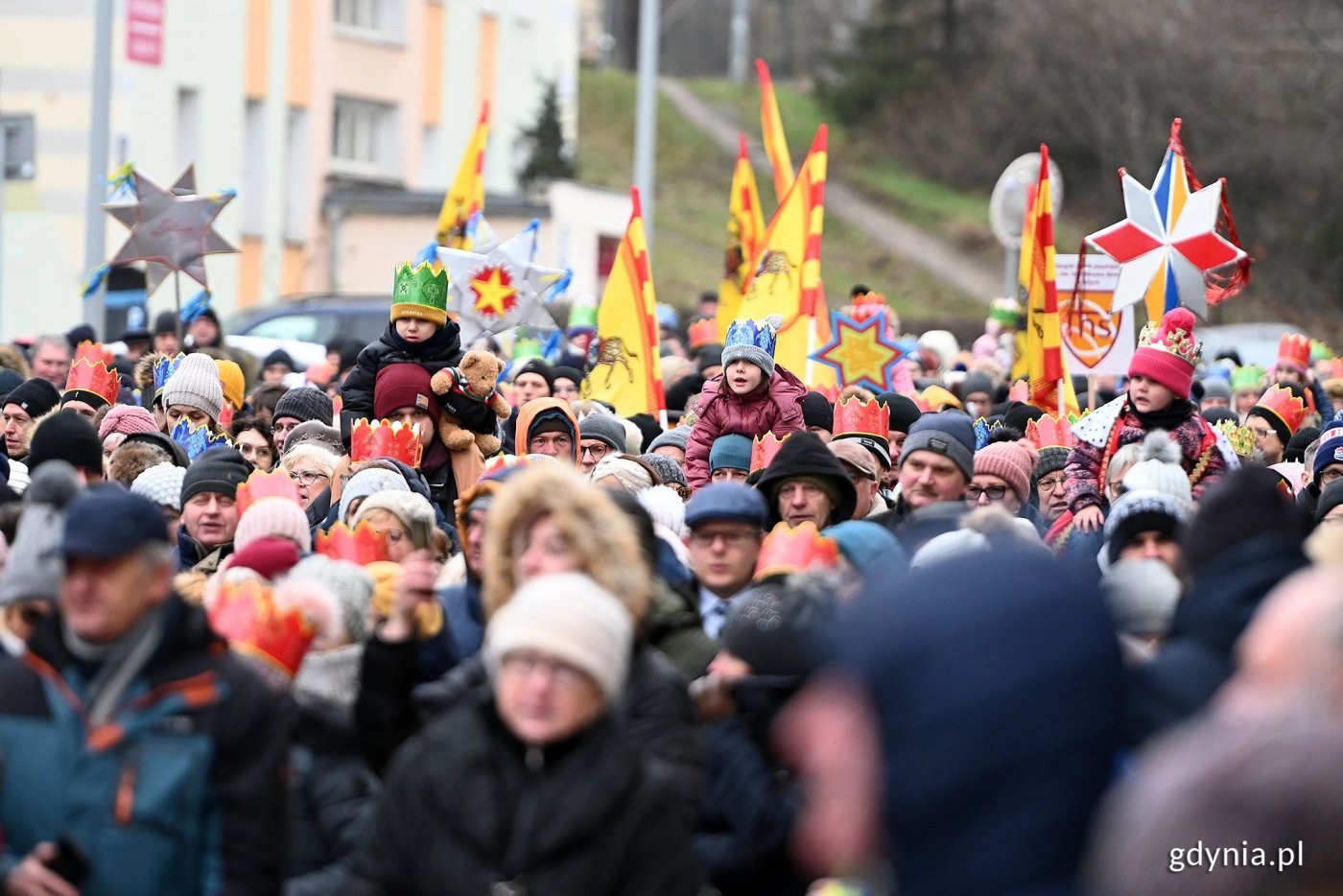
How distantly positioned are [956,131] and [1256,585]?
47.4 meters

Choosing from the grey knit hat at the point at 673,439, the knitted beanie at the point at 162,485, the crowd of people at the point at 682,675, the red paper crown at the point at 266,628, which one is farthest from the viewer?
the grey knit hat at the point at 673,439

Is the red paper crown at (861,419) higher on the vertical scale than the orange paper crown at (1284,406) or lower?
lower

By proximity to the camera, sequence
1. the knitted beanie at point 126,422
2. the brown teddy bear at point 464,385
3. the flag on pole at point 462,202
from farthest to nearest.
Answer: the flag on pole at point 462,202
the knitted beanie at point 126,422
the brown teddy bear at point 464,385

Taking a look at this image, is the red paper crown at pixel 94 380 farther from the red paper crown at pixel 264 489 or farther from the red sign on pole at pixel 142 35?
the red sign on pole at pixel 142 35

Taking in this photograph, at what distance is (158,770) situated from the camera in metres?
4.31

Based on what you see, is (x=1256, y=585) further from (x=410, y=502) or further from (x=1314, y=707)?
(x=410, y=502)

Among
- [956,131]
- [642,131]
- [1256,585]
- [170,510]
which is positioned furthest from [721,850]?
[956,131]

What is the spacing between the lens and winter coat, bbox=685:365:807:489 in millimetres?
9586

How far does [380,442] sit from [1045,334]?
4517 millimetres

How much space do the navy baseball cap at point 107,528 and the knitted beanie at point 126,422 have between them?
16.4 ft

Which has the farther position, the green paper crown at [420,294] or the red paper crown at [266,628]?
the green paper crown at [420,294]

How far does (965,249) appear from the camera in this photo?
1866 inches

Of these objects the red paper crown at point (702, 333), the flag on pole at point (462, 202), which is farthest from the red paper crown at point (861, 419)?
the red paper crown at point (702, 333)

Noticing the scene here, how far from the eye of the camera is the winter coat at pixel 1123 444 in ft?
26.3
